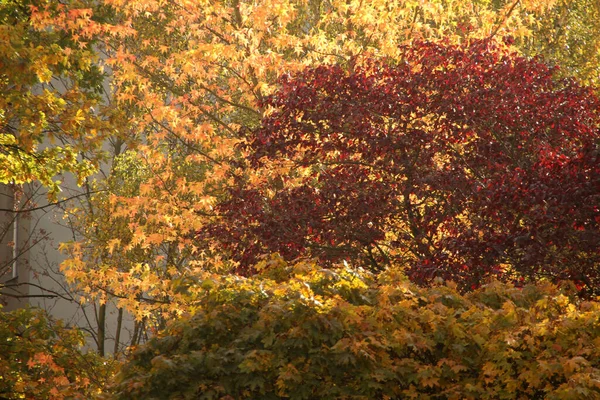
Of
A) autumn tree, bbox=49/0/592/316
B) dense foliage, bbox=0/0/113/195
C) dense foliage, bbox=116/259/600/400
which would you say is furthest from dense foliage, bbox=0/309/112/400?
dense foliage, bbox=116/259/600/400

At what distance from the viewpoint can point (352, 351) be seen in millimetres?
6402

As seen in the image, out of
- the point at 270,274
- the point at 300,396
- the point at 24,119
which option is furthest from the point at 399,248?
the point at 300,396

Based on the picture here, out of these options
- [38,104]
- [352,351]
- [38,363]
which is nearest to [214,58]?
[38,104]

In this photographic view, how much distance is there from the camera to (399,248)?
39.3ft

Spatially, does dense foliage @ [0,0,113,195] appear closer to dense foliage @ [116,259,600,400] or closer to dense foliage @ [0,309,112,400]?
dense foliage @ [0,309,112,400]

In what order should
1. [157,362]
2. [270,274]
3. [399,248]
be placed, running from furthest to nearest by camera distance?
[399,248], [270,274], [157,362]

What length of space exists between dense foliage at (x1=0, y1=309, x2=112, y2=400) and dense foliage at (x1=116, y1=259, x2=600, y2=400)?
417 cm

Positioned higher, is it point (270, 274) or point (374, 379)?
point (270, 274)

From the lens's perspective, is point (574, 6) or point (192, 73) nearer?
point (192, 73)

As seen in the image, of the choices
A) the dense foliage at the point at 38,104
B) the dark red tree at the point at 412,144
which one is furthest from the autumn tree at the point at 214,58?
the dark red tree at the point at 412,144

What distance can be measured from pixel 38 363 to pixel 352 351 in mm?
6131

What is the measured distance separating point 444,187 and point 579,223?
1682 millimetres

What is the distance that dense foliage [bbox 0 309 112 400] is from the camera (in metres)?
10.7

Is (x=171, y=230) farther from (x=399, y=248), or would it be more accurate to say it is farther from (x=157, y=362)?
(x=157, y=362)
